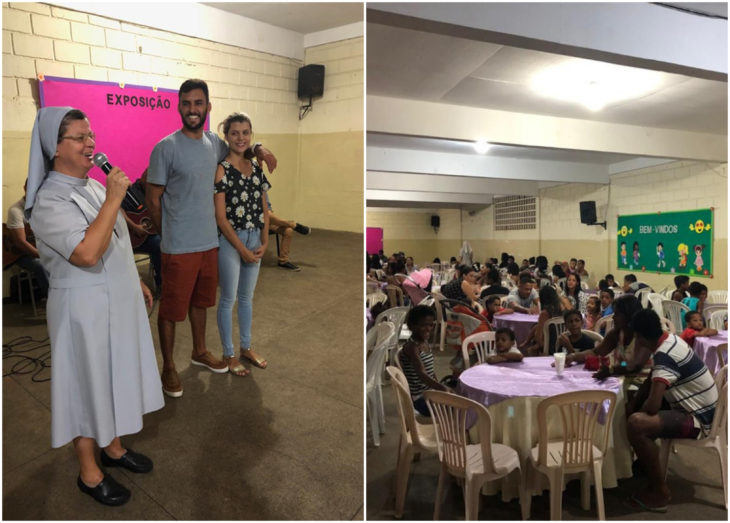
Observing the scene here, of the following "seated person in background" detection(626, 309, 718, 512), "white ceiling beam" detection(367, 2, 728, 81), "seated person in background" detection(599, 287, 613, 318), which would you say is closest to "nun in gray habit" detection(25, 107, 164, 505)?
"white ceiling beam" detection(367, 2, 728, 81)

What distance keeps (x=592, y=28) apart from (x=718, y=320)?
107 inches

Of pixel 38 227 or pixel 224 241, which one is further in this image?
pixel 224 241

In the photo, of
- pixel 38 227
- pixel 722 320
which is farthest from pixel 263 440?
pixel 722 320

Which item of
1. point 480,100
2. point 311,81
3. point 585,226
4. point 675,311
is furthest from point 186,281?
point 585,226

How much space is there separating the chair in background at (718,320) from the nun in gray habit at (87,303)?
366cm

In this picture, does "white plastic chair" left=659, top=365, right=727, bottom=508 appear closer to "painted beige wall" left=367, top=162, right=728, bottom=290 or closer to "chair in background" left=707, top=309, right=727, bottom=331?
"chair in background" left=707, top=309, right=727, bottom=331

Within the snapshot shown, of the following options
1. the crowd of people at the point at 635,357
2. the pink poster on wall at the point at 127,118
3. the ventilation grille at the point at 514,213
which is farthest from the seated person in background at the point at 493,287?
the pink poster on wall at the point at 127,118

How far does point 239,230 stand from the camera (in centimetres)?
113

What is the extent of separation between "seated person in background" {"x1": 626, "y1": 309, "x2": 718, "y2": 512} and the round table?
0.08 meters

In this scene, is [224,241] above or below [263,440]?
above

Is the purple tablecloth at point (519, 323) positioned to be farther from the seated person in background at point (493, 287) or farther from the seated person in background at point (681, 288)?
the seated person in background at point (681, 288)

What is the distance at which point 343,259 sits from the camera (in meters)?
1.20

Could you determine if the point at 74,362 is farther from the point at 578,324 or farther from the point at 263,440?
the point at 578,324

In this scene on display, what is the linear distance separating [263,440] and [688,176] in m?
4.49
